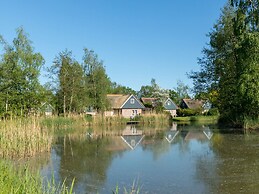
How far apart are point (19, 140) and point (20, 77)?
1275cm

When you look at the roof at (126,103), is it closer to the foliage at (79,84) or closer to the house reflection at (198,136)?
the foliage at (79,84)

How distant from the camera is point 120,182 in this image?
8.26 meters

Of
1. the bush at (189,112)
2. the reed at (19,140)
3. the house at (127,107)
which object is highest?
the house at (127,107)

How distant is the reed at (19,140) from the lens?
11.5 m

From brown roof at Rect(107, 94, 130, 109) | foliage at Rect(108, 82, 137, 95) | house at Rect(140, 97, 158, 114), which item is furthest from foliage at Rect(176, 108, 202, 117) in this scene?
foliage at Rect(108, 82, 137, 95)

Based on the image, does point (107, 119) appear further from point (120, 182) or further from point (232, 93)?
point (120, 182)

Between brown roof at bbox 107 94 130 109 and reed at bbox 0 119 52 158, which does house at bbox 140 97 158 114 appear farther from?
reed at bbox 0 119 52 158

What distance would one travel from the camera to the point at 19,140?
12.0m

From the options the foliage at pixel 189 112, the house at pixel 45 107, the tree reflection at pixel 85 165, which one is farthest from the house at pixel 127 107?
the tree reflection at pixel 85 165

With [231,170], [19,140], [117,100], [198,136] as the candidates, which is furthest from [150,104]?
[231,170]

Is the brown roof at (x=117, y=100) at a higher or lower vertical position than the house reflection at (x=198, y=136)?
higher

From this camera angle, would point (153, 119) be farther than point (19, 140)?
Yes

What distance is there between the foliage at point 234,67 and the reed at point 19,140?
14.0m

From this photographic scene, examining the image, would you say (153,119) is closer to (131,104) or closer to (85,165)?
(131,104)
